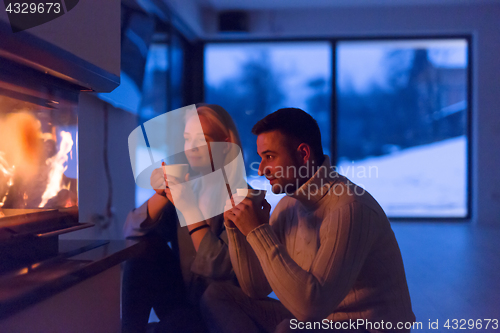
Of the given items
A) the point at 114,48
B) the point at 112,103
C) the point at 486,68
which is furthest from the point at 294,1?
the point at 114,48

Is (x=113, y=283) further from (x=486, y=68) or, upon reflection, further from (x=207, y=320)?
(x=486, y=68)

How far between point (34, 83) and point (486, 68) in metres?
5.23

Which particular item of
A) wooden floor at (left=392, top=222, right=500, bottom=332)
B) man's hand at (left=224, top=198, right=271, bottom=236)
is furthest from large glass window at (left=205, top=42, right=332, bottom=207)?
man's hand at (left=224, top=198, right=271, bottom=236)

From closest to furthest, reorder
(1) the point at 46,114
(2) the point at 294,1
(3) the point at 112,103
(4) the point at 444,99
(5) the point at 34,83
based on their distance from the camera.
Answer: (5) the point at 34,83
(1) the point at 46,114
(3) the point at 112,103
(2) the point at 294,1
(4) the point at 444,99

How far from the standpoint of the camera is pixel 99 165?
2.26 metres

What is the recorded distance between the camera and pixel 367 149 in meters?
4.89

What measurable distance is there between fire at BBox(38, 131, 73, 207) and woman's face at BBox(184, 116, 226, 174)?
380mm

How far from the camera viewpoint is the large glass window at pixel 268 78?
189 inches

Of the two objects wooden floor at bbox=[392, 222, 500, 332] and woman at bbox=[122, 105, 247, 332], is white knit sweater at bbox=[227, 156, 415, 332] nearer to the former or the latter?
woman at bbox=[122, 105, 247, 332]

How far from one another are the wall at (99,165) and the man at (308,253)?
1.17 metres

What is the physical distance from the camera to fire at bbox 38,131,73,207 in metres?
1.04

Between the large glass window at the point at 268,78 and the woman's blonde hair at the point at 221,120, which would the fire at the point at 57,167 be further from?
the large glass window at the point at 268,78

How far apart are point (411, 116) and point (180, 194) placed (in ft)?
14.7

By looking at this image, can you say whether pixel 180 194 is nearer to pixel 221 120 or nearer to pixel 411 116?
pixel 221 120
